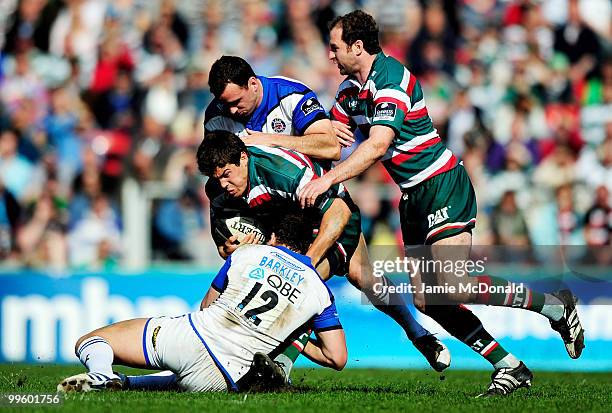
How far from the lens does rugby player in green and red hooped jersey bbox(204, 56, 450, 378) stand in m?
9.64

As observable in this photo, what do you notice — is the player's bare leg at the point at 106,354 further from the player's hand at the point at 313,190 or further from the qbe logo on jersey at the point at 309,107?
Answer: the qbe logo on jersey at the point at 309,107

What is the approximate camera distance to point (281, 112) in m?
10.1

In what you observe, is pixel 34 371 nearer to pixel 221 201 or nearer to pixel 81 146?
pixel 221 201

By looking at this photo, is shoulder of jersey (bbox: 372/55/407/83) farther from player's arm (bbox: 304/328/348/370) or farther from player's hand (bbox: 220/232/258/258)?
player's arm (bbox: 304/328/348/370)

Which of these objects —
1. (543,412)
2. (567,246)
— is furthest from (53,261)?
(543,412)

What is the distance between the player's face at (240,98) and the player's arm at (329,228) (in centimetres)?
113

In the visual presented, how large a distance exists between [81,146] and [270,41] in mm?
3764

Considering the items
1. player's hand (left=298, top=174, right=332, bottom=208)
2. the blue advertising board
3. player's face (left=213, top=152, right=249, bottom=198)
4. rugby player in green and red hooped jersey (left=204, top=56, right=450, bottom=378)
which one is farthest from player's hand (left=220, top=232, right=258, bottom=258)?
the blue advertising board

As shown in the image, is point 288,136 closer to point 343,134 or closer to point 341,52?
point 343,134

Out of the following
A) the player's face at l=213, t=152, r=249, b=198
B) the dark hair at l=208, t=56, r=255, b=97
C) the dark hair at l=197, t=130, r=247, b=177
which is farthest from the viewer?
the dark hair at l=208, t=56, r=255, b=97

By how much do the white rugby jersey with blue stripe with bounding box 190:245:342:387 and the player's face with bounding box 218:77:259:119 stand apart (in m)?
1.59

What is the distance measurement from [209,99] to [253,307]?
956 centimetres

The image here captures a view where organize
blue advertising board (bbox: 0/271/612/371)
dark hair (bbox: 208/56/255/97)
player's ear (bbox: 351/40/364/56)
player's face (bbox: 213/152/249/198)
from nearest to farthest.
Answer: player's face (bbox: 213/152/249/198) < dark hair (bbox: 208/56/255/97) < player's ear (bbox: 351/40/364/56) < blue advertising board (bbox: 0/271/612/371)

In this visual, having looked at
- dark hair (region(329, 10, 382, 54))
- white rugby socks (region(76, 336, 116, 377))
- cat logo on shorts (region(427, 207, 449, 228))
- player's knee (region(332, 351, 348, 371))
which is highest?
dark hair (region(329, 10, 382, 54))
